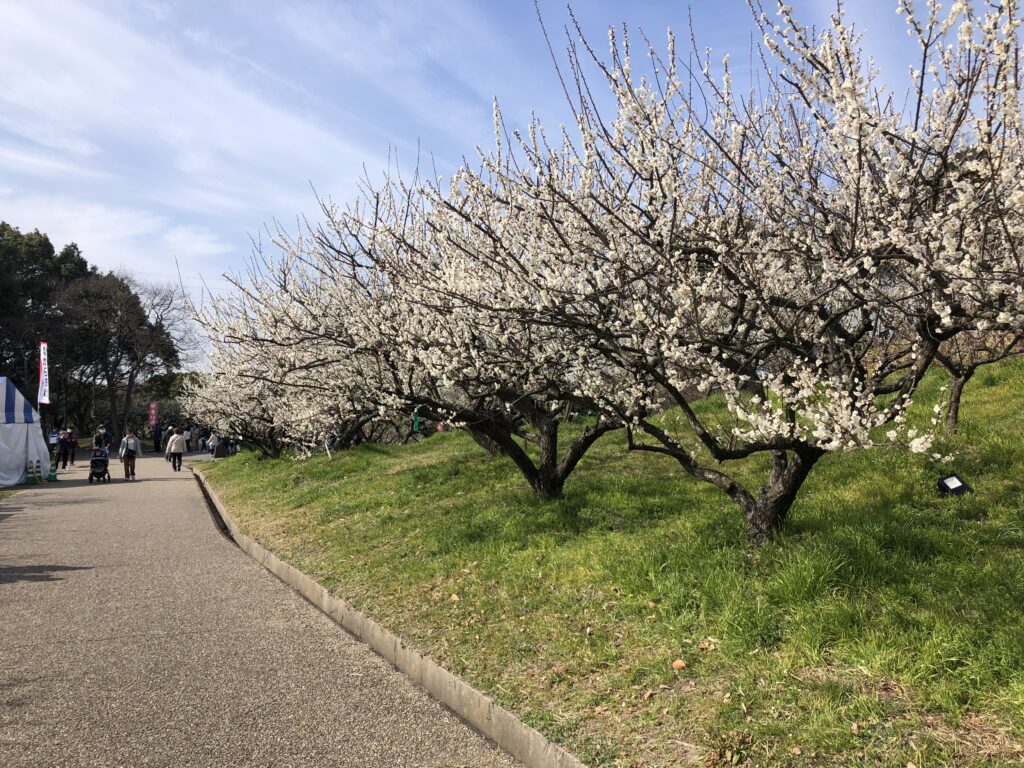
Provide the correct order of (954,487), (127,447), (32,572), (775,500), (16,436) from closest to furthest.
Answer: (775,500), (954,487), (32,572), (16,436), (127,447)

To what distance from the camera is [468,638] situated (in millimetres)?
5418

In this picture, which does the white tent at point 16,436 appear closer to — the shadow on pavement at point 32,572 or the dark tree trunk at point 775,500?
the shadow on pavement at point 32,572

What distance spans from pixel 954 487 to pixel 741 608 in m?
2.61

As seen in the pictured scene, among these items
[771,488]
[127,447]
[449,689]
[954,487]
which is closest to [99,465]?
[127,447]

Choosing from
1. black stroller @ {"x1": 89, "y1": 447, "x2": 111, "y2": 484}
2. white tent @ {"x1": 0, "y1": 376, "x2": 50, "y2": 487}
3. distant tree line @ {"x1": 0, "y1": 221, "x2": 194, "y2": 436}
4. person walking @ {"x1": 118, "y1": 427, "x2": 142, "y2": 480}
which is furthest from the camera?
distant tree line @ {"x1": 0, "y1": 221, "x2": 194, "y2": 436}

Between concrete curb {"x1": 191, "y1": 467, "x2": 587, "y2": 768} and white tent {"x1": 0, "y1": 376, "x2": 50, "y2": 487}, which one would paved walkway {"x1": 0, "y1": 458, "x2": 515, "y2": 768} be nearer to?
concrete curb {"x1": 191, "y1": 467, "x2": 587, "y2": 768}

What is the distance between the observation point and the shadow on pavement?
8.24 meters

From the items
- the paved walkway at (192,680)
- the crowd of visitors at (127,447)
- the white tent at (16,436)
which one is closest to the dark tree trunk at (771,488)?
the paved walkway at (192,680)

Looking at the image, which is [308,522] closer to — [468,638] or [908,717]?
[468,638]

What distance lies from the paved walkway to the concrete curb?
0.30ft

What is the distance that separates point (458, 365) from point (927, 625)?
4542mm

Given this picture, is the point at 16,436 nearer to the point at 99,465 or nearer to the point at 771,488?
the point at 99,465

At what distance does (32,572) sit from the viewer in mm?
8641

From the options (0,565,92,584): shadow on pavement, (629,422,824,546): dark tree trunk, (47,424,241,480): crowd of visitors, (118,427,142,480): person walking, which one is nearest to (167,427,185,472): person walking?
(47,424,241,480): crowd of visitors
